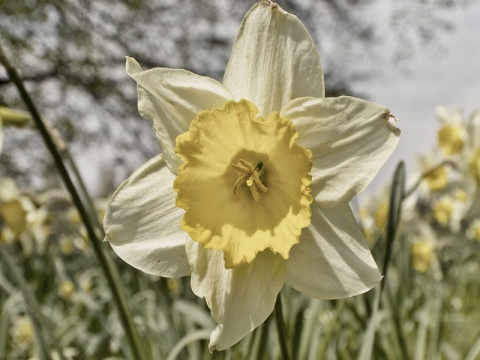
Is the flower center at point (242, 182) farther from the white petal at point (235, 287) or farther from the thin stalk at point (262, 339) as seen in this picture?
the thin stalk at point (262, 339)

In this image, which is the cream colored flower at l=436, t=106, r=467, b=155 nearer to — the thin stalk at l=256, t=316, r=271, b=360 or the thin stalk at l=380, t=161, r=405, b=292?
the thin stalk at l=380, t=161, r=405, b=292

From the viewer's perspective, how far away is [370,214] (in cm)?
389

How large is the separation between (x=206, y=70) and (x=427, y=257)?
595cm

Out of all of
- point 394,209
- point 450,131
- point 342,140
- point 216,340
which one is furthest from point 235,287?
point 450,131

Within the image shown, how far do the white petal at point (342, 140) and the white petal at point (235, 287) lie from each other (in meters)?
0.13

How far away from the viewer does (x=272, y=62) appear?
812mm

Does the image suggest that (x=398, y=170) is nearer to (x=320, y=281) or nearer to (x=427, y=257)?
(x=320, y=281)

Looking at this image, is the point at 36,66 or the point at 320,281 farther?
the point at 36,66

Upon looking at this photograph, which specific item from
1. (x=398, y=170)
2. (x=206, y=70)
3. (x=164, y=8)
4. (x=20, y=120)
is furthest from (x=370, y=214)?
(x=164, y=8)

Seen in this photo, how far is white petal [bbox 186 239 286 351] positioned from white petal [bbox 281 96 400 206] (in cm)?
13

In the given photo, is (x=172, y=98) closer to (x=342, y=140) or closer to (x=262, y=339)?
(x=342, y=140)

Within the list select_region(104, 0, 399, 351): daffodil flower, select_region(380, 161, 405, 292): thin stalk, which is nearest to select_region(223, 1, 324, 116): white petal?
select_region(104, 0, 399, 351): daffodil flower

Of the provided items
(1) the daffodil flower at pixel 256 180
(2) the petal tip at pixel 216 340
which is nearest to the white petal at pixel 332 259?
(1) the daffodil flower at pixel 256 180

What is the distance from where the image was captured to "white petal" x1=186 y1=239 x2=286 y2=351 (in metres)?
0.77
